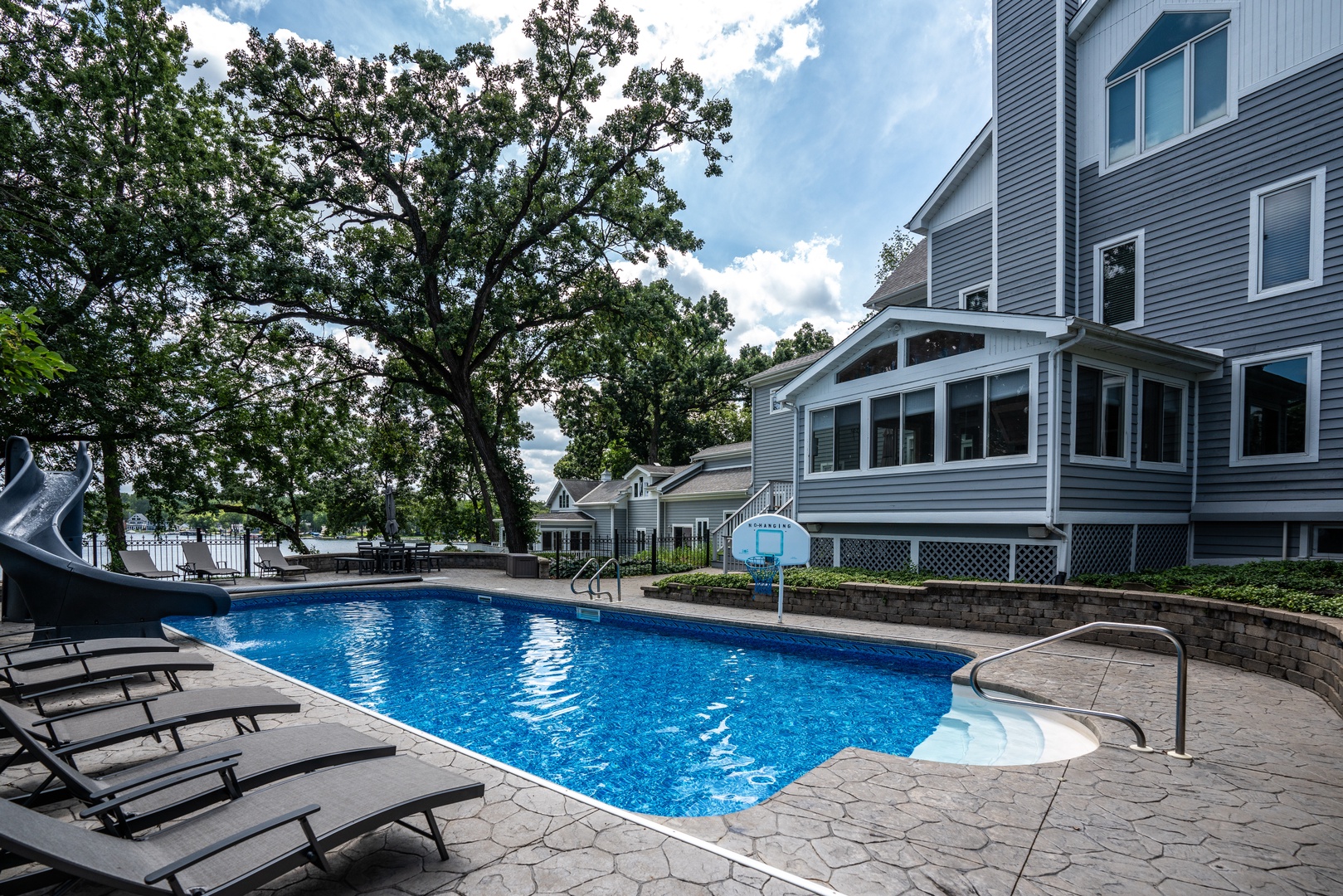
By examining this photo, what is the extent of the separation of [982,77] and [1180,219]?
220 inches

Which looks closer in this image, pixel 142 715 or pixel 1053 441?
pixel 142 715

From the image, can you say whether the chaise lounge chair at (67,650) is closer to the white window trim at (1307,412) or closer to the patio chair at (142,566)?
the patio chair at (142,566)

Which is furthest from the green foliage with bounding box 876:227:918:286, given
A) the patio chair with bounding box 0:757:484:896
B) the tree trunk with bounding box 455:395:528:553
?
the patio chair with bounding box 0:757:484:896

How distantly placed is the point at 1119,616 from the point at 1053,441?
→ 254cm

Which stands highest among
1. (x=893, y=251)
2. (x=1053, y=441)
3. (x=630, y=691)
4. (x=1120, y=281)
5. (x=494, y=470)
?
(x=893, y=251)

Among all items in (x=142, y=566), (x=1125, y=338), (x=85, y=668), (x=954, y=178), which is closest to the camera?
(x=85, y=668)

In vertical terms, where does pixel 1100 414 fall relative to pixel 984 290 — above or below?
below

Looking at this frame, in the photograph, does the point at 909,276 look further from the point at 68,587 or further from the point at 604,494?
the point at 604,494

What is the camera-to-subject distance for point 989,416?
32.6ft

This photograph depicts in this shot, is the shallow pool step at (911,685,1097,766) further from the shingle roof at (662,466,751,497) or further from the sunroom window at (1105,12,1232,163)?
the shingle roof at (662,466,751,497)

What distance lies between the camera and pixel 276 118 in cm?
1766

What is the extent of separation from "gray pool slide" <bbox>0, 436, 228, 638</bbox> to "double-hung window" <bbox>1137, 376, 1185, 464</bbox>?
13.1 meters

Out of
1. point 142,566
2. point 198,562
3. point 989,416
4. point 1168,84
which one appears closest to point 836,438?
point 989,416

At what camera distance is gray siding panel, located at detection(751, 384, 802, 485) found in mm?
19438
